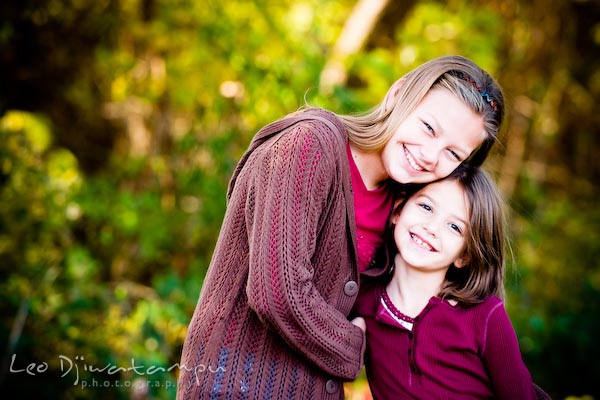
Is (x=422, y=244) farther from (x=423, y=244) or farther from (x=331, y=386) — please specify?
(x=331, y=386)

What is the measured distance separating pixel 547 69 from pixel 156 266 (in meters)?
4.56

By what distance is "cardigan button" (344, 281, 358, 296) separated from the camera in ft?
6.05

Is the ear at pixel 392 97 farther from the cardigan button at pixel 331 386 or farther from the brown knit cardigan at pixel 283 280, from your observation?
the cardigan button at pixel 331 386

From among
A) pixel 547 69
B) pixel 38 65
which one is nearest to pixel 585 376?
pixel 547 69

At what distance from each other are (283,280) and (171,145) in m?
3.92

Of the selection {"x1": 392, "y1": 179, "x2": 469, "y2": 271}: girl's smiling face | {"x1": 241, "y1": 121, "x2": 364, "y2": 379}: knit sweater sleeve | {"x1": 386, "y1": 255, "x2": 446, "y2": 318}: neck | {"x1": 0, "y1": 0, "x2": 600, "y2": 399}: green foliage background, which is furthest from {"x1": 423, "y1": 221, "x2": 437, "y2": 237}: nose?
{"x1": 0, "y1": 0, "x2": 600, "y2": 399}: green foliage background

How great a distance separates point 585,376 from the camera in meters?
3.79

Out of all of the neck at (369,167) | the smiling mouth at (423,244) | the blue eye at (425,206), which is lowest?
the smiling mouth at (423,244)

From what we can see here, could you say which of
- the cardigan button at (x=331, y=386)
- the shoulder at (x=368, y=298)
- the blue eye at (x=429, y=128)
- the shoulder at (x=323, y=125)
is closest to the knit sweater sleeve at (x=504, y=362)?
the shoulder at (x=368, y=298)

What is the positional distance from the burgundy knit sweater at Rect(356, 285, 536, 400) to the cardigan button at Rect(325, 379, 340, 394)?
213 mm

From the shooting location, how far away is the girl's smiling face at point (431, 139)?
1.88 metres

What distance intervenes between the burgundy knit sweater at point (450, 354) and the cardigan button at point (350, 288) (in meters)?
0.14

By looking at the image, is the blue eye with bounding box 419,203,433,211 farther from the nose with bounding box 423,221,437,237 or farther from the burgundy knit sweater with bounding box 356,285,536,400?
the burgundy knit sweater with bounding box 356,285,536,400

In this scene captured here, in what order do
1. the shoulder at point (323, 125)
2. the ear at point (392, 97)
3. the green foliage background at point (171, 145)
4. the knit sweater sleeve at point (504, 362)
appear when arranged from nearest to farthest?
the shoulder at point (323, 125)
the knit sweater sleeve at point (504, 362)
the ear at point (392, 97)
the green foliage background at point (171, 145)
